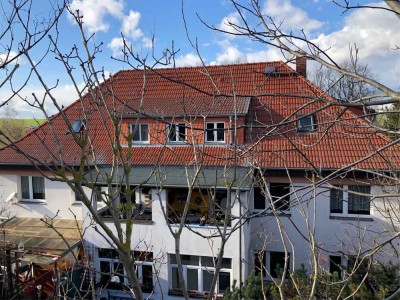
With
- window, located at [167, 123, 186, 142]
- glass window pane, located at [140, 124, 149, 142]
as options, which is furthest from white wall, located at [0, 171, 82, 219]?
window, located at [167, 123, 186, 142]

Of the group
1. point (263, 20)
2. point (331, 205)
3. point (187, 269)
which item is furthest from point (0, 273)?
point (263, 20)

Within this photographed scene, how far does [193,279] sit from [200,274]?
461 millimetres

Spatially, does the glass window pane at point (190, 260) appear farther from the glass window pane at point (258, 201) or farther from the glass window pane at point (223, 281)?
the glass window pane at point (258, 201)

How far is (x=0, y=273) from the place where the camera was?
11.9 metres

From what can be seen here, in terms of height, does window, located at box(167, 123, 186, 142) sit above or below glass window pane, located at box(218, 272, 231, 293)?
above

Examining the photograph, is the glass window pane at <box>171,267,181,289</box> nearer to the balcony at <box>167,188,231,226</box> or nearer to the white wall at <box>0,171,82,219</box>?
the balcony at <box>167,188,231,226</box>

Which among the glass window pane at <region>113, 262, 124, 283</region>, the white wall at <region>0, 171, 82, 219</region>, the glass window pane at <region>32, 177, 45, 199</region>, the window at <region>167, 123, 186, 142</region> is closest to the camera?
the glass window pane at <region>113, 262, 124, 283</region>

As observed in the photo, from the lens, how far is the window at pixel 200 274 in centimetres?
1234

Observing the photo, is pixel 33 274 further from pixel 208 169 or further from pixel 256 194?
pixel 256 194

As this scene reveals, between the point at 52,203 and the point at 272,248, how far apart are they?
374 inches

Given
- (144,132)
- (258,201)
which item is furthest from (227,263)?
(144,132)

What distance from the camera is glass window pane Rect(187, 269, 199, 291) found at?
1267 centimetres

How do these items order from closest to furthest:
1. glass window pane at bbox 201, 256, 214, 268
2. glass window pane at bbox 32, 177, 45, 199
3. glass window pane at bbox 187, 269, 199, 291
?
1. glass window pane at bbox 201, 256, 214, 268
2. glass window pane at bbox 187, 269, 199, 291
3. glass window pane at bbox 32, 177, 45, 199

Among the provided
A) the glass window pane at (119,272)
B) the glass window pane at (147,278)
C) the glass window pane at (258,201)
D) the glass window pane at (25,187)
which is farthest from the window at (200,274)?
the glass window pane at (25,187)
